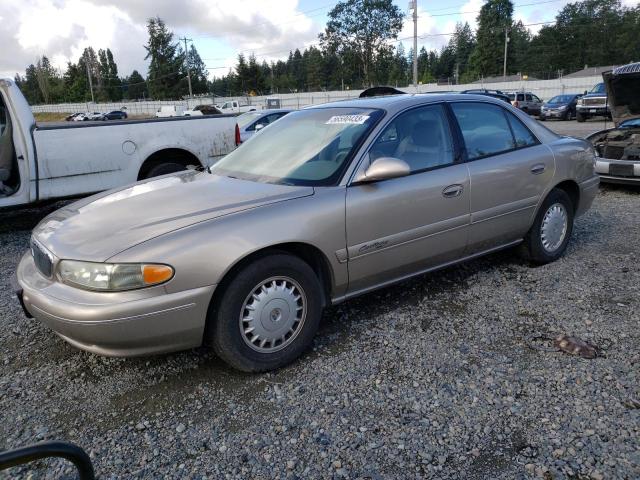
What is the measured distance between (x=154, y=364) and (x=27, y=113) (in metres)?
4.63

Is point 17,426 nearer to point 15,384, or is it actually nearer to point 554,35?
point 15,384

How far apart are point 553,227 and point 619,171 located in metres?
3.82

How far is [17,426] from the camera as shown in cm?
256

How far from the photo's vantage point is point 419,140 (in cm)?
364

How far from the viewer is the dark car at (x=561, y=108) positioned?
26.4 m

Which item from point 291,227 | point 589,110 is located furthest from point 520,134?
point 589,110

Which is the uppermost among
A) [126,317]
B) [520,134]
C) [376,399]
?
[520,134]

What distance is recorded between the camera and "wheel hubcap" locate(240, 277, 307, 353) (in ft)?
9.28

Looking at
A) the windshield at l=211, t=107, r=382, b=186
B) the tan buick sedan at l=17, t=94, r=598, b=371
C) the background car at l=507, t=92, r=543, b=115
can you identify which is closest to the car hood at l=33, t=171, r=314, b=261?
the tan buick sedan at l=17, t=94, r=598, b=371

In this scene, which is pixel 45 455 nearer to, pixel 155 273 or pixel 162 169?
pixel 155 273

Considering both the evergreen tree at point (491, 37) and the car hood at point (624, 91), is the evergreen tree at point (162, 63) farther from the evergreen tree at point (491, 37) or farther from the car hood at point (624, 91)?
the car hood at point (624, 91)

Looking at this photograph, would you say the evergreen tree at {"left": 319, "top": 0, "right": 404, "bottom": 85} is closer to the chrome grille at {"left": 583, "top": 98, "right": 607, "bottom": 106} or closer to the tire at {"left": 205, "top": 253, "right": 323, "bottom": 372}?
the chrome grille at {"left": 583, "top": 98, "right": 607, "bottom": 106}

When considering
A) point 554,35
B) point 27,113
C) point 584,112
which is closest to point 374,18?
point 554,35

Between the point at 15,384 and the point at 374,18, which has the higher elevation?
the point at 374,18
